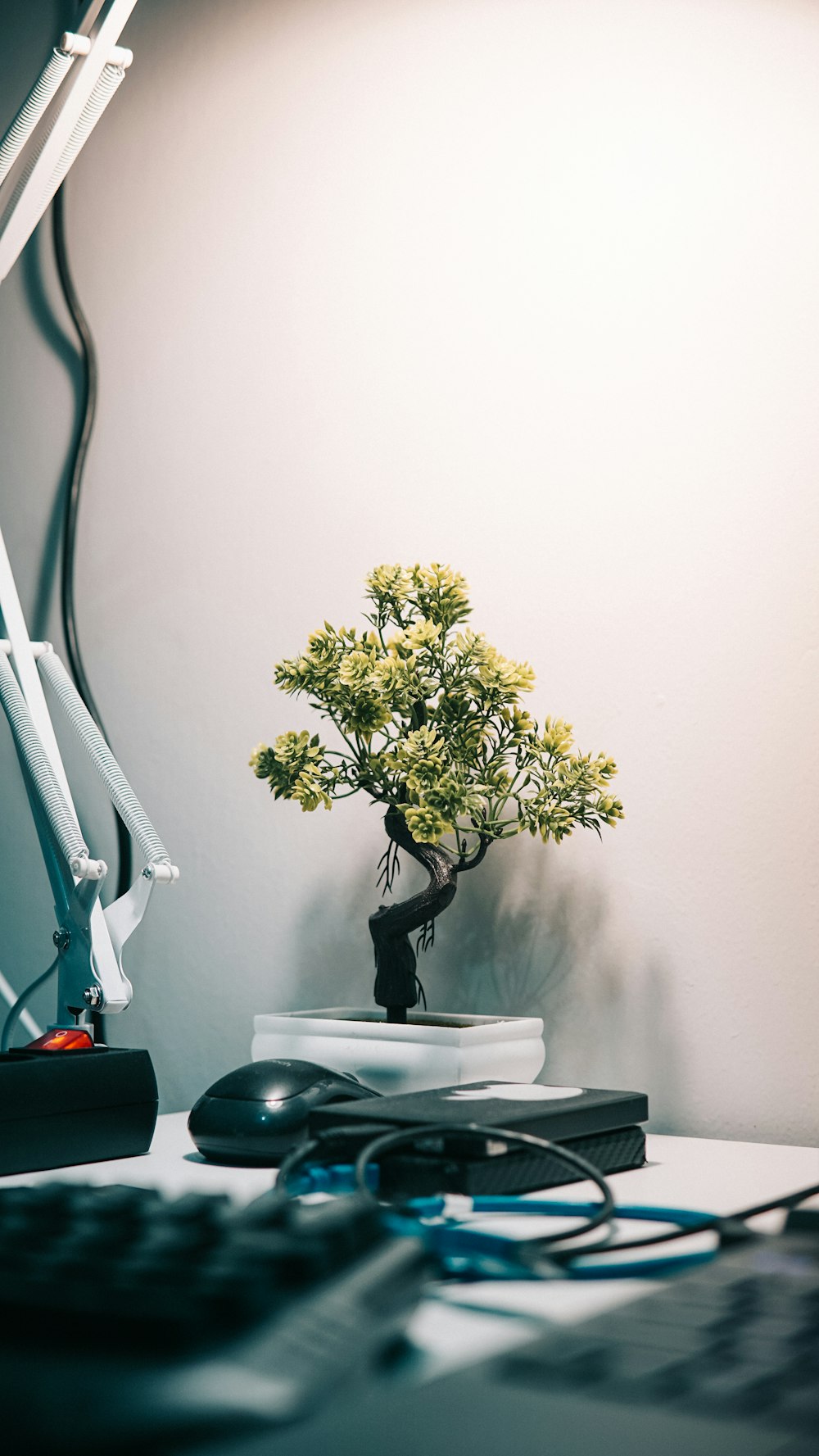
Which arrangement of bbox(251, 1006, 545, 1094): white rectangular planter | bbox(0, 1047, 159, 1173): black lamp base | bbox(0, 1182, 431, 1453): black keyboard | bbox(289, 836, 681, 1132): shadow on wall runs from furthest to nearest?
bbox(289, 836, 681, 1132): shadow on wall, bbox(251, 1006, 545, 1094): white rectangular planter, bbox(0, 1047, 159, 1173): black lamp base, bbox(0, 1182, 431, 1453): black keyboard

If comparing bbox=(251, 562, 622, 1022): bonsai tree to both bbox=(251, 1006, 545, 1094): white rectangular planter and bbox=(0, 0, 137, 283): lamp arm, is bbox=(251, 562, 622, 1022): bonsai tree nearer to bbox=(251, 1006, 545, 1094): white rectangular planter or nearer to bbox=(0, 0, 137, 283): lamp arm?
bbox=(251, 1006, 545, 1094): white rectangular planter

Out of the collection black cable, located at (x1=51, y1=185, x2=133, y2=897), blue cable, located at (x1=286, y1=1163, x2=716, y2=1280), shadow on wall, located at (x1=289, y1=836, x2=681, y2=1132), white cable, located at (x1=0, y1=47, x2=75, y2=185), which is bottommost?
blue cable, located at (x1=286, y1=1163, x2=716, y2=1280)

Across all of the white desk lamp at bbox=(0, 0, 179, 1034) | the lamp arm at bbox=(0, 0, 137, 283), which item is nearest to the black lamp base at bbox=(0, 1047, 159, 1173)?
the white desk lamp at bbox=(0, 0, 179, 1034)

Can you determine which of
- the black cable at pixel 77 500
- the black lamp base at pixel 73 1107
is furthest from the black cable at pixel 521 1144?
the black cable at pixel 77 500

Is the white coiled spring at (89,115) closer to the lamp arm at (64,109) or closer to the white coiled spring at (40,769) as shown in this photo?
the lamp arm at (64,109)

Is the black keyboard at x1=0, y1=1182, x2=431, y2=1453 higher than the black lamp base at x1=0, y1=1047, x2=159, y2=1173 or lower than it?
higher

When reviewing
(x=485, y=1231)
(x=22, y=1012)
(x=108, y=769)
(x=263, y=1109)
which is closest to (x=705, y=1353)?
(x=485, y=1231)

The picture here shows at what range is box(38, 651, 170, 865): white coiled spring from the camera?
94 cm

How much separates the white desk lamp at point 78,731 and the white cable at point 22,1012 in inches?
15.4

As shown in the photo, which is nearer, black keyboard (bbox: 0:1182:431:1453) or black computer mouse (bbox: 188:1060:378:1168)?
black keyboard (bbox: 0:1182:431:1453)

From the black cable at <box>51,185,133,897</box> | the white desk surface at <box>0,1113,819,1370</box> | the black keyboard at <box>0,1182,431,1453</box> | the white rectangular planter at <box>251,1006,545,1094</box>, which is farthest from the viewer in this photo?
the black cable at <box>51,185,133,897</box>

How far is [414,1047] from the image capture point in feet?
2.84

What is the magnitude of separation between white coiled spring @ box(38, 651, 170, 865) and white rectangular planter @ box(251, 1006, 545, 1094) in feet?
0.51

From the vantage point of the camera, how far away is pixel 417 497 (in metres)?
1.10
